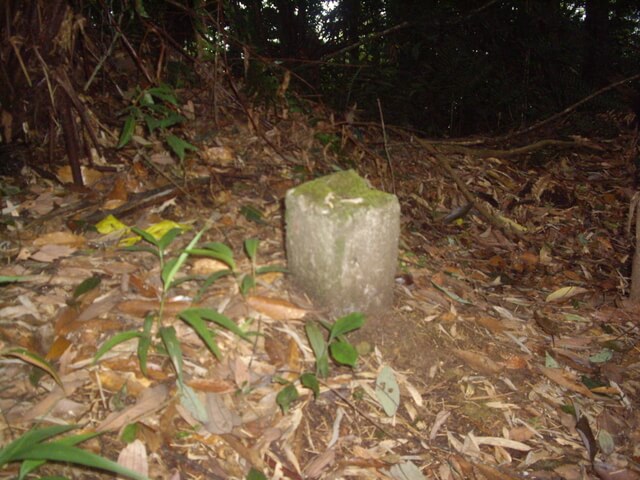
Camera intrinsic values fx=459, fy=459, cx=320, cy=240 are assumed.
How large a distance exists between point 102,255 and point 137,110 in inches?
35.8

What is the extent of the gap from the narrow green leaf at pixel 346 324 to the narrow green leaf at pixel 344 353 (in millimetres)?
40

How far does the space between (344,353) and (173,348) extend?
628 mm

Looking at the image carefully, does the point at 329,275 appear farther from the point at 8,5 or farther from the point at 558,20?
the point at 558,20

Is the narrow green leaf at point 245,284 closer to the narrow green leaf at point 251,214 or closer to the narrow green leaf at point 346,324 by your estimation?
the narrow green leaf at point 346,324

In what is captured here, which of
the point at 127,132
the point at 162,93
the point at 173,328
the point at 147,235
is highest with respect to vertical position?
the point at 162,93

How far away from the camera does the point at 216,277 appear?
6.45ft

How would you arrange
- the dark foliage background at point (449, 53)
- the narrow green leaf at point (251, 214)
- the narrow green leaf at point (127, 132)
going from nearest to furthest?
1. the narrow green leaf at point (127, 132)
2. the narrow green leaf at point (251, 214)
3. the dark foliage background at point (449, 53)

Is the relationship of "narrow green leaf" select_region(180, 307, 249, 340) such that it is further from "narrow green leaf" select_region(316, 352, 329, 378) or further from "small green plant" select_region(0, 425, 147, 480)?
"small green plant" select_region(0, 425, 147, 480)

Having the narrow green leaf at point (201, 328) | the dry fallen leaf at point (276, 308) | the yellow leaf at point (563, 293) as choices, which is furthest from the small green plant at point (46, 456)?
the yellow leaf at point (563, 293)

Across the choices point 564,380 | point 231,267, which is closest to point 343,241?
point 231,267

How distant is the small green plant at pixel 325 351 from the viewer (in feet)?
5.61

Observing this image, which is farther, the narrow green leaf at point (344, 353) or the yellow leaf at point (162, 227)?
the yellow leaf at point (162, 227)

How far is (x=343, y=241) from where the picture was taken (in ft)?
5.93

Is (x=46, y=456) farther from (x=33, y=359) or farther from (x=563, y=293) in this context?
(x=563, y=293)
